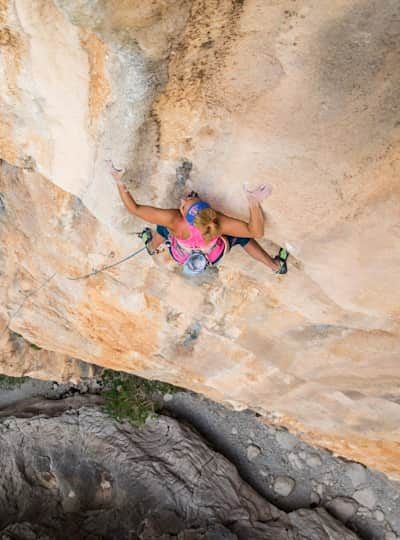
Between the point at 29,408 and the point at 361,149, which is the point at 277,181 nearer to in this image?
the point at 361,149

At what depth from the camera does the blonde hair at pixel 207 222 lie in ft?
7.52

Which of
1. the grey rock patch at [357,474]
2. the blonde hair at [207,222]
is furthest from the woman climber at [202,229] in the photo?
the grey rock patch at [357,474]

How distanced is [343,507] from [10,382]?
472 cm

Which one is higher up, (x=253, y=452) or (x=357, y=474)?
(x=357, y=474)

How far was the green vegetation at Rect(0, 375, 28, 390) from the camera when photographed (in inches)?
269

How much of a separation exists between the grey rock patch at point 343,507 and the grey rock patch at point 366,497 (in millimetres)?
70

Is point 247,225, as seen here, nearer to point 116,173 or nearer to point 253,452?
→ point 116,173

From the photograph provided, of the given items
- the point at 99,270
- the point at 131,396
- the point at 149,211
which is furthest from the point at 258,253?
the point at 131,396

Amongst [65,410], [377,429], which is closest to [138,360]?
[377,429]

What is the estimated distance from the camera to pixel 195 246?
2555 mm

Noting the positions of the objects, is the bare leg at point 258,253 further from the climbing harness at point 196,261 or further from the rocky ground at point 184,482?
the rocky ground at point 184,482

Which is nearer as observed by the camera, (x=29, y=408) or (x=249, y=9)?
(x=249, y=9)

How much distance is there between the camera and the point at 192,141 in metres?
2.28

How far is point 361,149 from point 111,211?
1.53 meters
